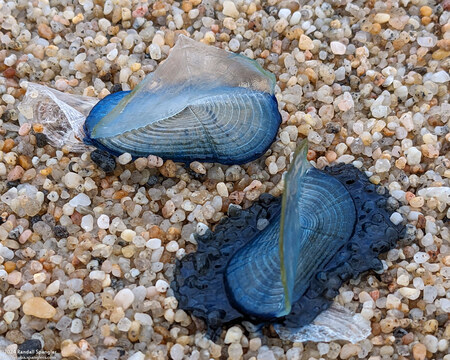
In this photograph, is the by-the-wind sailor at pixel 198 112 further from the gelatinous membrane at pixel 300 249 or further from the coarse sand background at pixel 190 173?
the gelatinous membrane at pixel 300 249

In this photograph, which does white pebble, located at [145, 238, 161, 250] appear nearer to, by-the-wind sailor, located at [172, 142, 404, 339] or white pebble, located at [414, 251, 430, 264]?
by-the-wind sailor, located at [172, 142, 404, 339]

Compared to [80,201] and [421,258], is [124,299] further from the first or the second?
[421,258]

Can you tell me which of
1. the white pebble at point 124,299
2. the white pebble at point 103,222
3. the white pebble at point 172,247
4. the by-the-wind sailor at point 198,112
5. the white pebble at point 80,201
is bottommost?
the white pebble at point 124,299

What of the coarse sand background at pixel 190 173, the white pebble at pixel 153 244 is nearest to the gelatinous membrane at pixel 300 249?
the coarse sand background at pixel 190 173

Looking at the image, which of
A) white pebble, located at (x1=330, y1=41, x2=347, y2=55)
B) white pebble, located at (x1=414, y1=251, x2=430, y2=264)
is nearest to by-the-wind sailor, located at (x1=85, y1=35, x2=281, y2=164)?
white pebble, located at (x1=330, y1=41, x2=347, y2=55)

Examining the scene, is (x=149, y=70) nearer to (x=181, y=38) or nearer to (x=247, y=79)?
(x=181, y=38)
